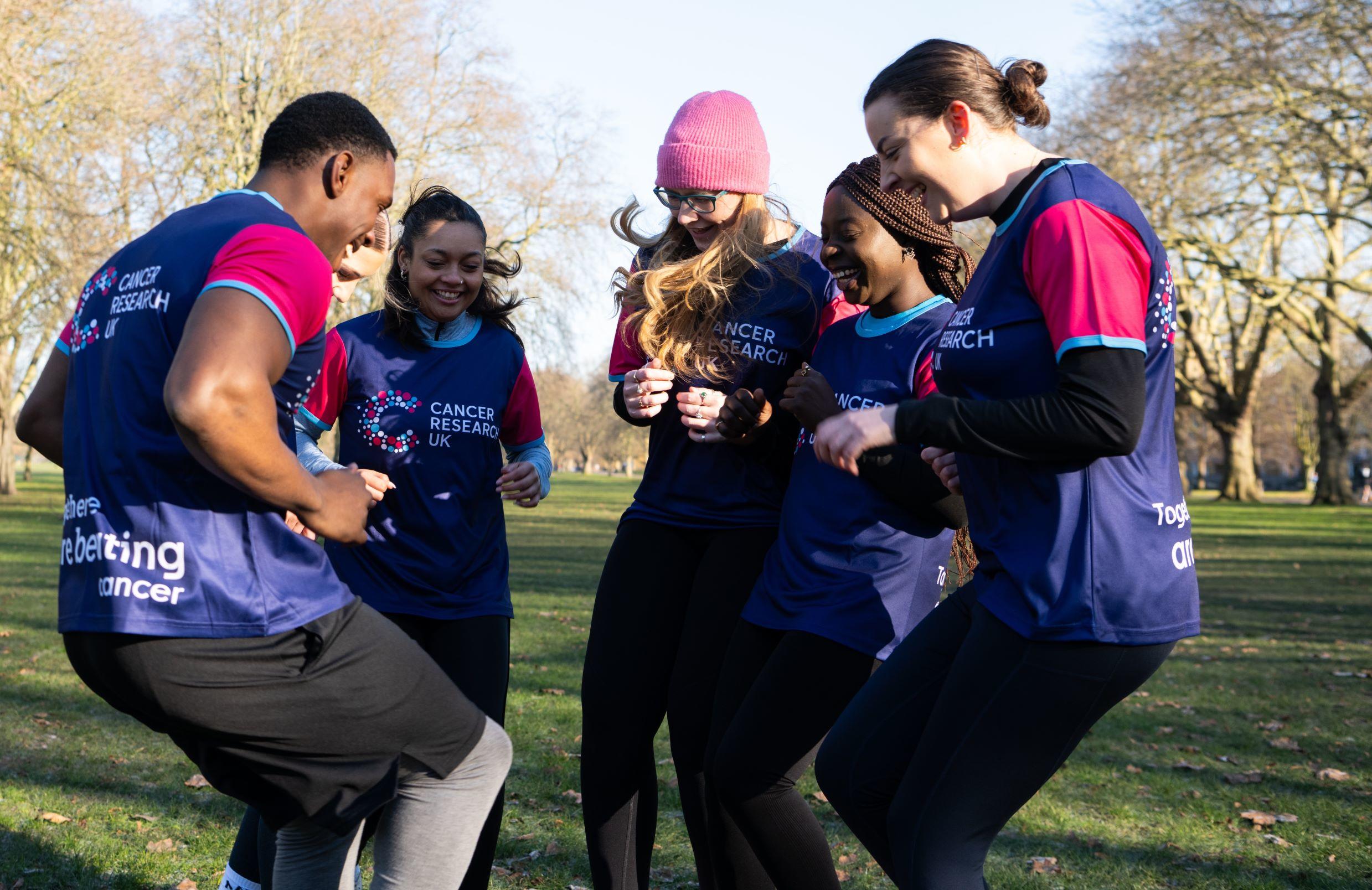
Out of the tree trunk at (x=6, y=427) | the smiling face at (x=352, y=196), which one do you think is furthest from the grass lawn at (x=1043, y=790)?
the tree trunk at (x=6, y=427)

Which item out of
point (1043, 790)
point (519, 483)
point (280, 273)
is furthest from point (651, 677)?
point (1043, 790)

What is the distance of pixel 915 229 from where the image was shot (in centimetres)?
349

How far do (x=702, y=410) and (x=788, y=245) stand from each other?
71 cm

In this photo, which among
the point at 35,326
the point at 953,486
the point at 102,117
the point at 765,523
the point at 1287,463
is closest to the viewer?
the point at 953,486

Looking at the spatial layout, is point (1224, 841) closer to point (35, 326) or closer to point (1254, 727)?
point (1254, 727)

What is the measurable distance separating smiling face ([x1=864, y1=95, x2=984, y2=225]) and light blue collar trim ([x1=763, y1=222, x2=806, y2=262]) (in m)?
1.08

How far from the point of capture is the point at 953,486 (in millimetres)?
2992

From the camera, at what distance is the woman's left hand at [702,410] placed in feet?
11.8

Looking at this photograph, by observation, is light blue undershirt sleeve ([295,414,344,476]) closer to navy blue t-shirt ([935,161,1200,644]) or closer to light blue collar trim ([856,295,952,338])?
light blue collar trim ([856,295,952,338])

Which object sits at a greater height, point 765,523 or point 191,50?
point 191,50

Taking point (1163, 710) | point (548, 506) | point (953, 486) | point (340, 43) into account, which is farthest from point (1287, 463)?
point (953, 486)

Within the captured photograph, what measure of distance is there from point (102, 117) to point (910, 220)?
23.8 m

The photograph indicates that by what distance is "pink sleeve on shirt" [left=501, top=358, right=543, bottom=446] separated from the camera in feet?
13.9

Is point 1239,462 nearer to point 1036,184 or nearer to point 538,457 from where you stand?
point 538,457
